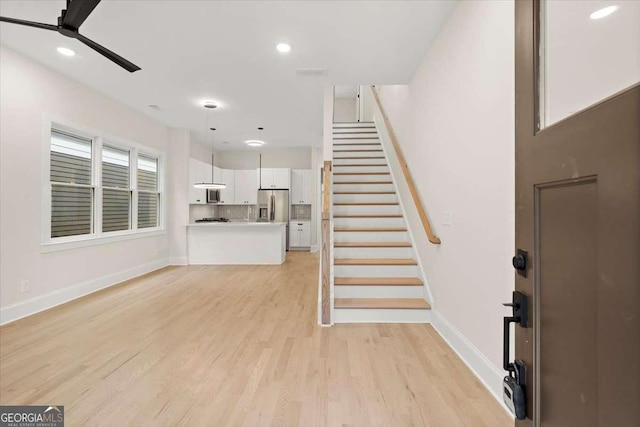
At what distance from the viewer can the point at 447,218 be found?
2.86 m

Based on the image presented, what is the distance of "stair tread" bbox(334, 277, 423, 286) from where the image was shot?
3453mm

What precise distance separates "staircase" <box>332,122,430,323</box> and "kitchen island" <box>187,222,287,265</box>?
2260mm

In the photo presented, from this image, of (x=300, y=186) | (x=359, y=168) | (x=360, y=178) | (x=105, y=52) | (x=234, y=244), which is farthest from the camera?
(x=300, y=186)

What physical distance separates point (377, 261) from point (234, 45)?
2.98 metres

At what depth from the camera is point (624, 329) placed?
559 millimetres

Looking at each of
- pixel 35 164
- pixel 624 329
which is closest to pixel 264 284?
pixel 35 164

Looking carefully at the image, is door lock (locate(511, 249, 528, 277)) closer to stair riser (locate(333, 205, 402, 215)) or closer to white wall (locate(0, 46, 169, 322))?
stair riser (locate(333, 205, 402, 215))

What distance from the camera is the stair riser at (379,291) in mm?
3469

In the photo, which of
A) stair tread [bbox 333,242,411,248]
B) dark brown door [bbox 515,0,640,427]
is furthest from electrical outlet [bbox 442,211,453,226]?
dark brown door [bbox 515,0,640,427]

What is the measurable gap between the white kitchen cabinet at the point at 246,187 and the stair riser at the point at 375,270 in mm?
5620

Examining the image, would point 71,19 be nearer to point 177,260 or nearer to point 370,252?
point 370,252

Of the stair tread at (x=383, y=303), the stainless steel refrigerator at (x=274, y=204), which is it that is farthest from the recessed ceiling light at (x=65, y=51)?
the stainless steel refrigerator at (x=274, y=204)

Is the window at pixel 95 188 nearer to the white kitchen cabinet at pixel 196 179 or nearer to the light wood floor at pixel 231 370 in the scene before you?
the white kitchen cabinet at pixel 196 179

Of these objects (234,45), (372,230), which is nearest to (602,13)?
(234,45)
